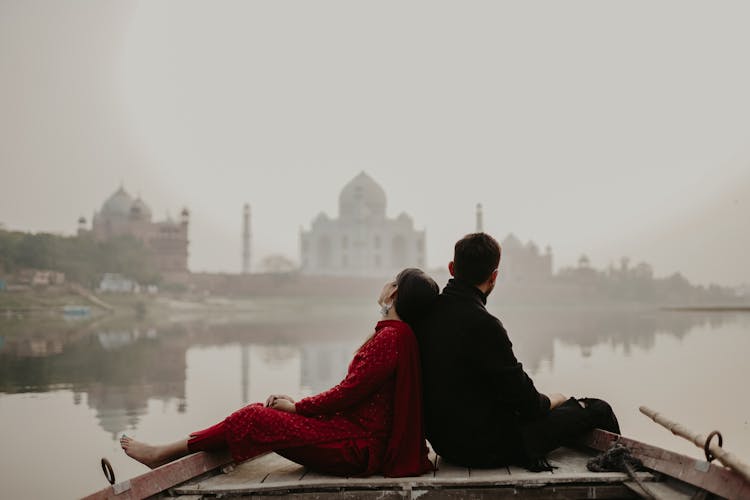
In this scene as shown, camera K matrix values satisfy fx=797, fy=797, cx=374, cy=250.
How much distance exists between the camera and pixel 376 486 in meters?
1.76

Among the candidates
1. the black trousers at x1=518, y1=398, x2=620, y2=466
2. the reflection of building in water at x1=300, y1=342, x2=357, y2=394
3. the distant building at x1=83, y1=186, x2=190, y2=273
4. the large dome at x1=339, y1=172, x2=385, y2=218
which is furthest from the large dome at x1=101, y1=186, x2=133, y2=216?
the black trousers at x1=518, y1=398, x2=620, y2=466

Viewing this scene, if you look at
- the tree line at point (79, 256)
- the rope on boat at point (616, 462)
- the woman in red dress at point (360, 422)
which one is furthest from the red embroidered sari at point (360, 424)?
the tree line at point (79, 256)

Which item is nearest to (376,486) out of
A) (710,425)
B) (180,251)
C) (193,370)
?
(710,425)

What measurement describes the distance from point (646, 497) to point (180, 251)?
2537 cm

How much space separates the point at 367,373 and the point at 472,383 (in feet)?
0.87

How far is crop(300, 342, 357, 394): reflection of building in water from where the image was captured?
6275 millimetres

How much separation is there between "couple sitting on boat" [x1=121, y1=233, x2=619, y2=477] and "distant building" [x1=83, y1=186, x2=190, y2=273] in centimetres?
2371

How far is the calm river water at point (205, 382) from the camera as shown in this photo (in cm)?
399

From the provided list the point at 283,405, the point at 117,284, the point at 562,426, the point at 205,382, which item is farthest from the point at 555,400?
the point at 117,284

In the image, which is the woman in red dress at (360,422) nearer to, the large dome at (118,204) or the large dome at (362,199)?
the large dome at (118,204)

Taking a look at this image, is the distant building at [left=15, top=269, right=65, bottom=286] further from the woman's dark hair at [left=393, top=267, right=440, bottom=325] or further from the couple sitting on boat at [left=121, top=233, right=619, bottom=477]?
the woman's dark hair at [left=393, top=267, right=440, bottom=325]

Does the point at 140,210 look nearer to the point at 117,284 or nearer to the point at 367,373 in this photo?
the point at 117,284

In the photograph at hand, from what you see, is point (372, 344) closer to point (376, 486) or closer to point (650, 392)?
point (376, 486)

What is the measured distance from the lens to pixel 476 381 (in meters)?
1.90
